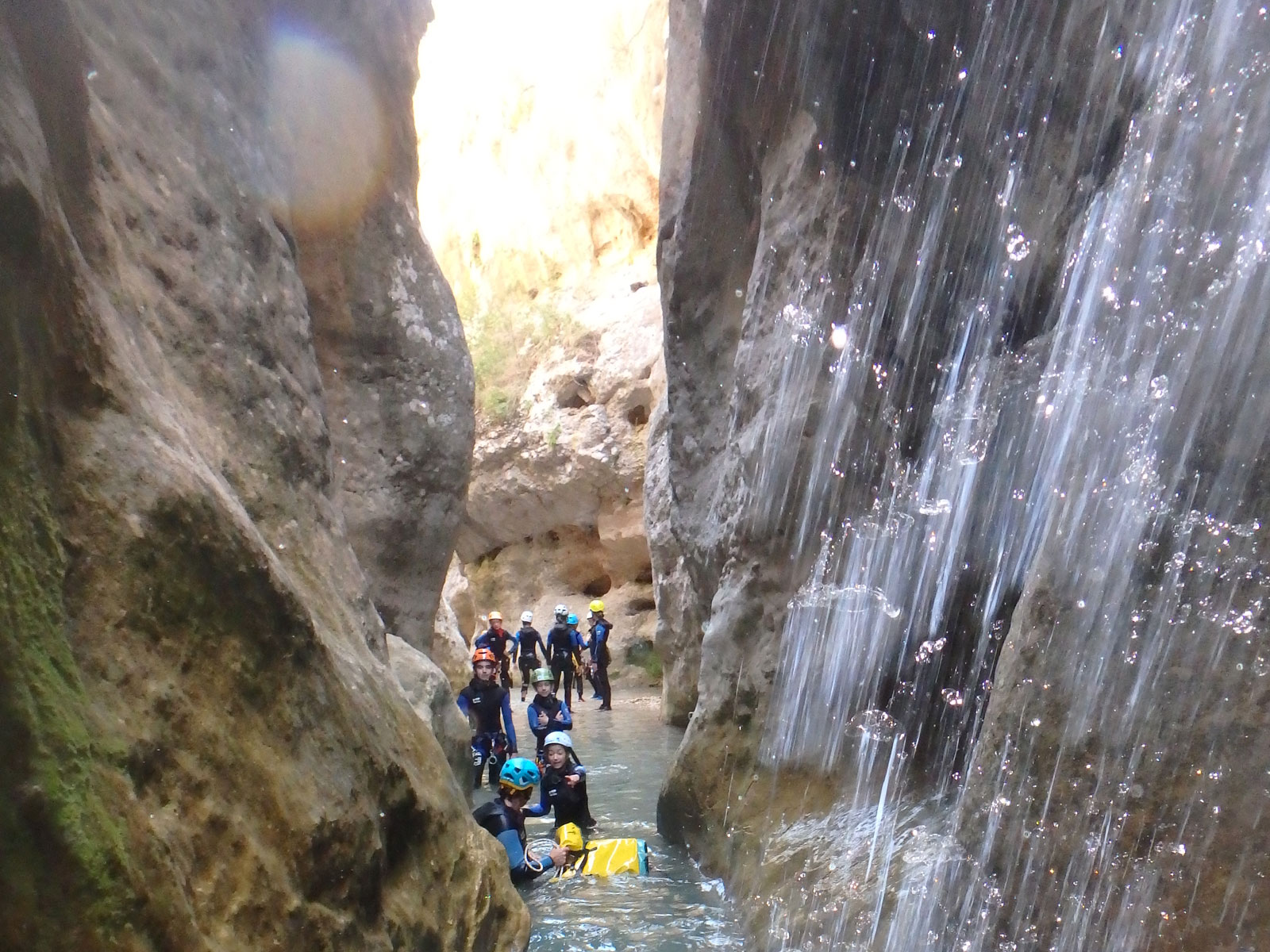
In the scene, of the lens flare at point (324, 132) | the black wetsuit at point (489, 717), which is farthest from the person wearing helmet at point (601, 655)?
the lens flare at point (324, 132)

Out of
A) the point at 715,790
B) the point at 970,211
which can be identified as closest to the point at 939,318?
the point at 970,211

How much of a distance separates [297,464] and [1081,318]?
11.3 ft

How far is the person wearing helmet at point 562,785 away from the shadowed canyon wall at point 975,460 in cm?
64

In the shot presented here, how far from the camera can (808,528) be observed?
607 cm

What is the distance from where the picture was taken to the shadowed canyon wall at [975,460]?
121 inches

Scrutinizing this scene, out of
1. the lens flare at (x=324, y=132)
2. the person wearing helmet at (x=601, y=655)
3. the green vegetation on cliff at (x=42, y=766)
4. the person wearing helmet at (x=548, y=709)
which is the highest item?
the lens flare at (x=324, y=132)

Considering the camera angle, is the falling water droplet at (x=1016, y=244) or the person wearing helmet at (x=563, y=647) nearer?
the falling water droplet at (x=1016, y=244)

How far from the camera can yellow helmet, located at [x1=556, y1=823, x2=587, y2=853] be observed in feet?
20.1

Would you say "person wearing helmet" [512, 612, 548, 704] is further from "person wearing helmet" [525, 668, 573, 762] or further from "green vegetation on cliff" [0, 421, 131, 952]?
"green vegetation on cliff" [0, 421, 131, 952]

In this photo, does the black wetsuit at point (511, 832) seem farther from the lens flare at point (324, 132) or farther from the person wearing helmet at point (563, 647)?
the person wearing helmet at point (563, 647)

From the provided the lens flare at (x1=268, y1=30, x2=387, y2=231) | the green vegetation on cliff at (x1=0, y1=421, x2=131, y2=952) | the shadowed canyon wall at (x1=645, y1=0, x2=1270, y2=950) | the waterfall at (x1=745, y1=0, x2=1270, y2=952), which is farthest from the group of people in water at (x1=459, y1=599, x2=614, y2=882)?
the green vegetation on cliff at (x1=0, y1=421, x2=131, y2=952)

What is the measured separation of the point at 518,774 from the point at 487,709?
2.60 m

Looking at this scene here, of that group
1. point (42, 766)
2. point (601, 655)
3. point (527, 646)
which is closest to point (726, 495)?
point (42, 766)

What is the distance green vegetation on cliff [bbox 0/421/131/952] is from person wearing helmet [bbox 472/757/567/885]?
13.7ft
